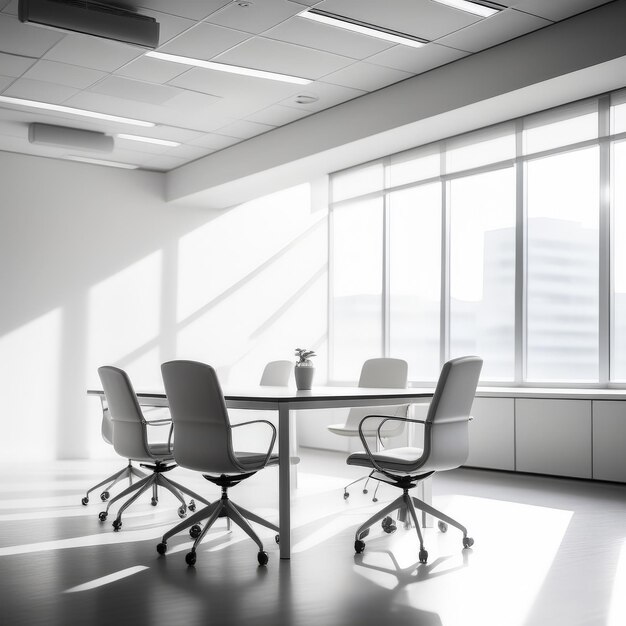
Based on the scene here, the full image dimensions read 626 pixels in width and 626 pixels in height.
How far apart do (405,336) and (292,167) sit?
2.22 m

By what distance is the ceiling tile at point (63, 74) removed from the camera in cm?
602

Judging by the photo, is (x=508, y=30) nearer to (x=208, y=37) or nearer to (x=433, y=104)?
(x=433, y=104)

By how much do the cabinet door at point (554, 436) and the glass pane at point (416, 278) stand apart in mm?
1545

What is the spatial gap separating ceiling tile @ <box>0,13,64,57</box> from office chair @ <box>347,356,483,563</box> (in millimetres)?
3434

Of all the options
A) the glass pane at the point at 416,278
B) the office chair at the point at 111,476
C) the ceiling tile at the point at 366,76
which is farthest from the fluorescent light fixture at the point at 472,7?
the office chair at the point at 111,476

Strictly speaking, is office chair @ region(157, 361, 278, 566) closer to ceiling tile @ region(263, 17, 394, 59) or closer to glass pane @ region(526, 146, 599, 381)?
ceiling tile @ region(263, 17, 394, 59)

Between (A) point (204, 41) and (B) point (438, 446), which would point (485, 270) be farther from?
(B) point (438, 446)

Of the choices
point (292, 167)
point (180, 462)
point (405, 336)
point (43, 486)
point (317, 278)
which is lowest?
point (43, 486)

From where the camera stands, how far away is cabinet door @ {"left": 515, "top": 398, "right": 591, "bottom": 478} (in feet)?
21.0

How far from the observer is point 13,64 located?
598 centimetres

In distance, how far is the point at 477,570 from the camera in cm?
363

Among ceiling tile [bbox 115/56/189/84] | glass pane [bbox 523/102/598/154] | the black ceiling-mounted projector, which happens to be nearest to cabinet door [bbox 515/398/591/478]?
glass pane [bbox 523/102/598/154]

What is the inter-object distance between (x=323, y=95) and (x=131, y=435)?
3416 millimetres

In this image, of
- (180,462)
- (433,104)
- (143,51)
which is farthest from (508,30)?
(180,462)
